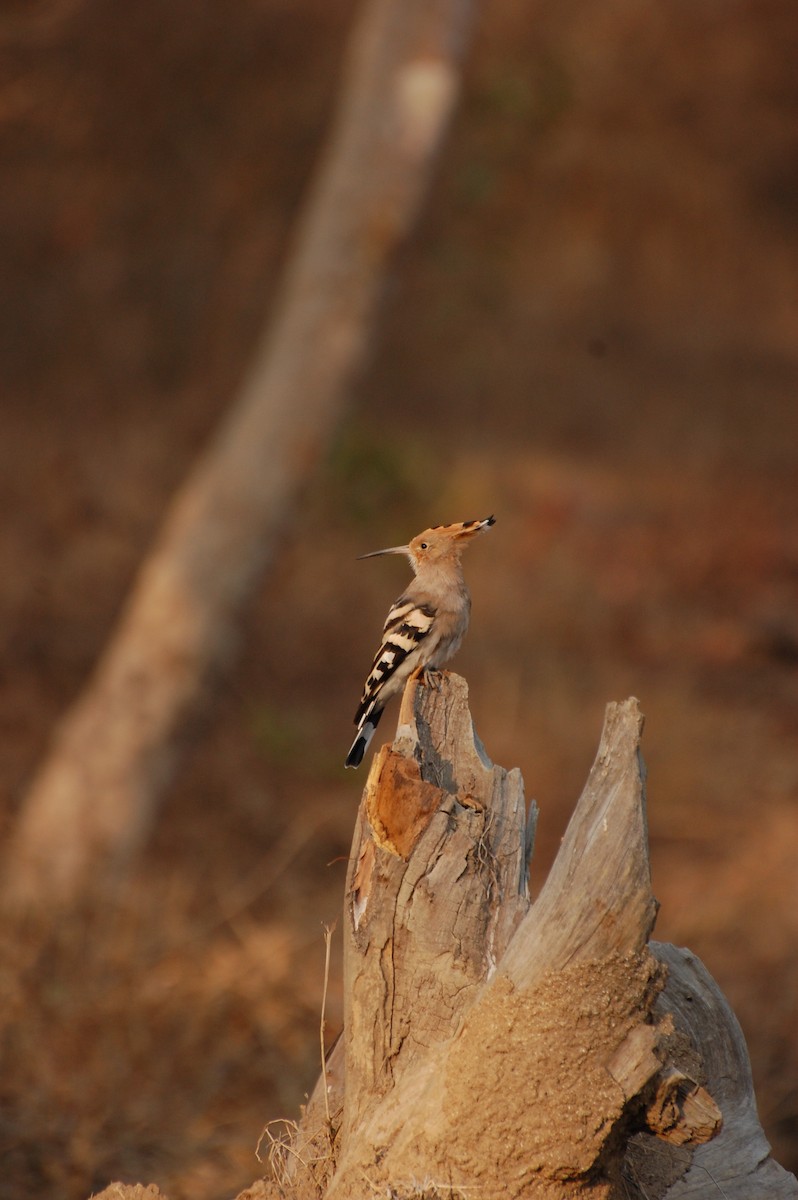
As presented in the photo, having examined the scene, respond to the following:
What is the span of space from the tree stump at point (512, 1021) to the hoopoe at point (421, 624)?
3.93 feet

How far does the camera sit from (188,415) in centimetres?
1391

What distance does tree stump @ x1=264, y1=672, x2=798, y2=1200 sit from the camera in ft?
7.09

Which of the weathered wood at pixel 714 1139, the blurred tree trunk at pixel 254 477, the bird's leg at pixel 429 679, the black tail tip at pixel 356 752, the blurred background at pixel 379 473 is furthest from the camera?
the blurred tree trunk at pixel 254 477

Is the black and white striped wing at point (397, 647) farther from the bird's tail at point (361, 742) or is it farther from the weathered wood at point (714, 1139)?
the weathered wood at point (714, 1139)

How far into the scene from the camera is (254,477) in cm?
651

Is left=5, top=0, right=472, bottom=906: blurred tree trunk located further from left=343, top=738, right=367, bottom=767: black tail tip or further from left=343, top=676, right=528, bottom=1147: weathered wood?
left=343, top=676, right=528, bottom=1147: weathered wood

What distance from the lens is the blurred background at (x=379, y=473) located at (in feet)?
18.5

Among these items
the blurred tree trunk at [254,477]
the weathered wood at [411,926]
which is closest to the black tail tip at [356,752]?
the weathered wood at [411,926]

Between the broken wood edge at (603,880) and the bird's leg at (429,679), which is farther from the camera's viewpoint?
the bird's leg at (429,679)

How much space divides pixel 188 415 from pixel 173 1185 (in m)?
10.2

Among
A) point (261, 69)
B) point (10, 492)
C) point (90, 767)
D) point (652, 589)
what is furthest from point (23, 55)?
point (90, 767)

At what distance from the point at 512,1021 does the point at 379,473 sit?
27.9 feet

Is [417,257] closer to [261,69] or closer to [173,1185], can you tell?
[261,69]

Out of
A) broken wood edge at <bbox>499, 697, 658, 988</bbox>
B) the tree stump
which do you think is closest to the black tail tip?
the tree stump
